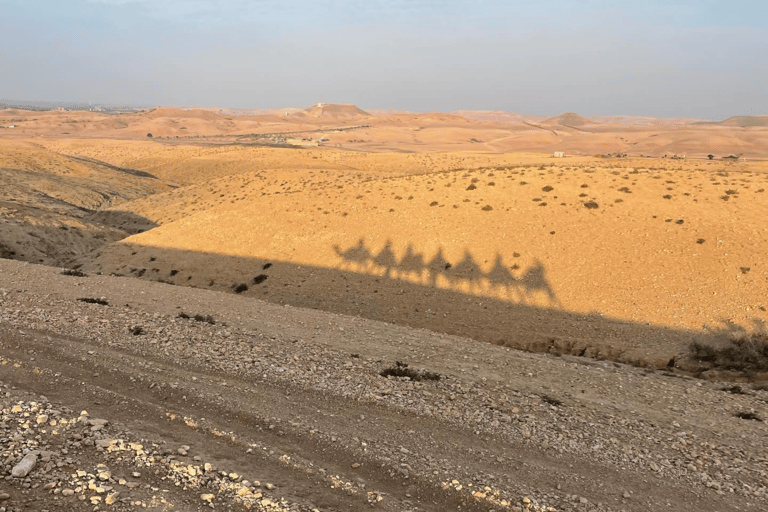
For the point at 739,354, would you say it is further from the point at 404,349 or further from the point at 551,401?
the point at 404,349

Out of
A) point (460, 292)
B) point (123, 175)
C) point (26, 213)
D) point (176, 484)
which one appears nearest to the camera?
point (176, 484)

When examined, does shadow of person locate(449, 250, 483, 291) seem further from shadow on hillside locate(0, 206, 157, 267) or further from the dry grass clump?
shadow on hillside locate(0, 206, 157, 267)

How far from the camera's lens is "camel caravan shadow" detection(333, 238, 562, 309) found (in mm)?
27983

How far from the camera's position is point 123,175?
3022 inches

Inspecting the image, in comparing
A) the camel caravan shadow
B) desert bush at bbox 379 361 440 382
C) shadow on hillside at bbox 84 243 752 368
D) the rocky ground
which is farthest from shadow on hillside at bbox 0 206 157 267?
desert bush at bbox 379 361 440 382

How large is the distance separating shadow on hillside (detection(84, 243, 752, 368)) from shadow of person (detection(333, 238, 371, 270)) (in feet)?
0.24

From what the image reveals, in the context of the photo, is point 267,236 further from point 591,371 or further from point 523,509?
point 523,509

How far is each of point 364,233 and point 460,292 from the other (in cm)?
980

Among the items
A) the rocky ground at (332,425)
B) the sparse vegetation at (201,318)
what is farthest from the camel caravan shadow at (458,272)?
the sparse vegetation at (201,318)

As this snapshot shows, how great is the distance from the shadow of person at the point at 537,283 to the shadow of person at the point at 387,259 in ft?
25.9

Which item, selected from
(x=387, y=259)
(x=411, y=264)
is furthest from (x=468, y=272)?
(x=387, y=259)

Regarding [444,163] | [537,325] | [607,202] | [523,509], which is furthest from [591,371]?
[444,163]

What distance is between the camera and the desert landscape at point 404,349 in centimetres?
909

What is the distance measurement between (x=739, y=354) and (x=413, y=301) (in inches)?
591
